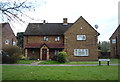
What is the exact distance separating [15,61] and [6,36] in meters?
20.0

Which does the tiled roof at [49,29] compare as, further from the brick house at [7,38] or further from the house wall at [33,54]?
the brick house at [7,38]

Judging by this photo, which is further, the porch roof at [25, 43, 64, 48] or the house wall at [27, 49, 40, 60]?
the house wall at [27, 49, 40, 60]

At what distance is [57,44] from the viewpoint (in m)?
43.1

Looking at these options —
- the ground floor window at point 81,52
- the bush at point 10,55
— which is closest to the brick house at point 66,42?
the ground floor window at point 81,52

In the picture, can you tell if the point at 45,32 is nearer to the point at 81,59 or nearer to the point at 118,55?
the point at 81,59

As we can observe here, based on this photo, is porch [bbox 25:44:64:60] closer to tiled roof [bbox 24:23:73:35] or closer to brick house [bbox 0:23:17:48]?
tiled roof [bbox 24:23:73:35]

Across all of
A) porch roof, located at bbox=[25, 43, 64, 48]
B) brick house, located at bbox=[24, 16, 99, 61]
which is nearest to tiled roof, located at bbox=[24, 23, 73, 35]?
brick house, located at bbox=[24, 16, 99, 61]

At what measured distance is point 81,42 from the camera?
1599 inches

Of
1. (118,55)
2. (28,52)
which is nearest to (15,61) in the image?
(28,52)

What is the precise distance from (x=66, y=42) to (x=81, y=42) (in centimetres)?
301

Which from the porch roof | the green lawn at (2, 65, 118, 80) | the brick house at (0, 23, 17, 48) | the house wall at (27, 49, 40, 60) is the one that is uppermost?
the brick house at (0, 23, 17, 48)

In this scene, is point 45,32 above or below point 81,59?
above

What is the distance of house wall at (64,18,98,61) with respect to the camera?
133 ft

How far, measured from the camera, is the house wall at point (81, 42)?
133 ft
